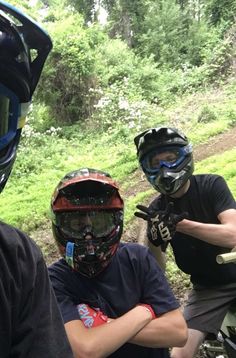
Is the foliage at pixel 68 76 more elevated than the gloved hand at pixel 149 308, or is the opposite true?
the foliage at pixel 68 76

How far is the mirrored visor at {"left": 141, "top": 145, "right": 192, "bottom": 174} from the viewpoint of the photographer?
3.25 metres

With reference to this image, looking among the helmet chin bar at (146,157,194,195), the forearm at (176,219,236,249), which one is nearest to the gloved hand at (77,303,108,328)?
the forearm at (176,219,236,249)

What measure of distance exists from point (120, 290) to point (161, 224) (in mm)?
866

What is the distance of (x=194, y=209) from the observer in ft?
10.9

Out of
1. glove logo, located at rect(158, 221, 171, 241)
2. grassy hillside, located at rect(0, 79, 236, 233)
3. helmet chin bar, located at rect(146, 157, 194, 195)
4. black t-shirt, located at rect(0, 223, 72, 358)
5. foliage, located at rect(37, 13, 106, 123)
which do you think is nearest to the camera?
black t-shirt, located at rect(0, 223, 72, 358)

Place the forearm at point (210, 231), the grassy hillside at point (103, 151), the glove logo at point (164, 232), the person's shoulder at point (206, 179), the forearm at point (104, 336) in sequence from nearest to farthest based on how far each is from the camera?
the forearm at point (104, 336)
the glove logo at point (164, 232)
the forearm at point (210, 231)
the person's shoulder at point (206, 179)
the grassy hillside at point (103, 151)

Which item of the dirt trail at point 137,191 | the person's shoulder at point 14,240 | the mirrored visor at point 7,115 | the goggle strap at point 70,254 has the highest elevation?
the mirrored visor at point 7,115

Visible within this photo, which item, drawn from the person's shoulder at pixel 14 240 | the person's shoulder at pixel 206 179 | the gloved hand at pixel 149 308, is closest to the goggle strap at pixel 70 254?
the gloved hand at pixel 149 308

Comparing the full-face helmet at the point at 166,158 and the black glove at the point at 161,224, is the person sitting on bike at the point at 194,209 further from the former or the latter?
the black glove at the point at 161,224

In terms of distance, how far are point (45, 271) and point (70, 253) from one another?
0.85m

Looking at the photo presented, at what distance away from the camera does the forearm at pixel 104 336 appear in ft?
6.41

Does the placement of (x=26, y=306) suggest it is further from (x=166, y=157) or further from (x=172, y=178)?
(x=166, y=157)

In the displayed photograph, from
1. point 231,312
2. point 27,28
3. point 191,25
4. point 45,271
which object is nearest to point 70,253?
point 45,271

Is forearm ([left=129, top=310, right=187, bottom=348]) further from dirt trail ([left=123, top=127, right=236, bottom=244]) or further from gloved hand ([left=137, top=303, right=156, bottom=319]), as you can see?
dirt trail ([left=123, top=127, right=236, bottom=244])
